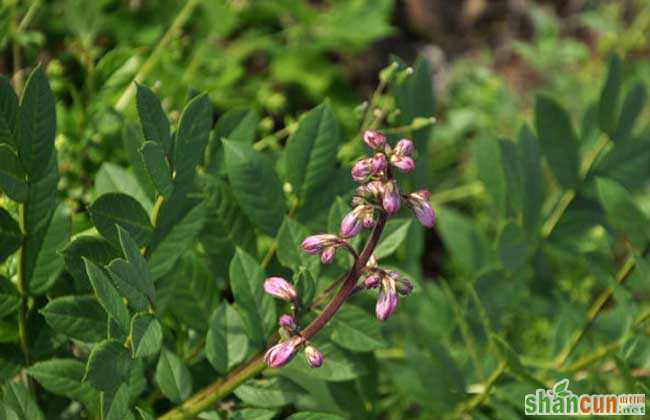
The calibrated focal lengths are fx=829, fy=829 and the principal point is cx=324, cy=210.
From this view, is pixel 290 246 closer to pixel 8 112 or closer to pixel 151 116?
pixel 151 116

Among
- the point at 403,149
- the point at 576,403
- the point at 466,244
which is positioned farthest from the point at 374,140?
the point at 466,244

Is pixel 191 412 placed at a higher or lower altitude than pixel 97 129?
lower

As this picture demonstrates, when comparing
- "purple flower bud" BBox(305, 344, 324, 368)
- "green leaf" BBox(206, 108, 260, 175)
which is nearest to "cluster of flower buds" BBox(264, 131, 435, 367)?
"purple flower bud" BBox(305, 344, 324, 368)

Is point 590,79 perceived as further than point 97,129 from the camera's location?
Yes

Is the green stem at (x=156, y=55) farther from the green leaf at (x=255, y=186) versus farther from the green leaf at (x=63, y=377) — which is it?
the green leaf at (x=63, y=377)

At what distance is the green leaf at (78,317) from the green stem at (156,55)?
77 cm

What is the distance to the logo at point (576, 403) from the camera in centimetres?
137

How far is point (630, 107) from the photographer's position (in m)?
1.56

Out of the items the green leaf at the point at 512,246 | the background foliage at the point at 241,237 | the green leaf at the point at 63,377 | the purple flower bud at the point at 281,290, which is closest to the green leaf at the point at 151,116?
the background foliage at the point at 241,237

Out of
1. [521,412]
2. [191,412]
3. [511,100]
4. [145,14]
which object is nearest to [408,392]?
[521,412]

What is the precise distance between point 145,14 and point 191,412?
1289mm

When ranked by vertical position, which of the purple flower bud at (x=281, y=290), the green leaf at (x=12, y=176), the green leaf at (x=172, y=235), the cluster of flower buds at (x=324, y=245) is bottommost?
the green leaf at (x=172, y=235)

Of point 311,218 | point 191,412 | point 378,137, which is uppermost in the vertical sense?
point 378,137

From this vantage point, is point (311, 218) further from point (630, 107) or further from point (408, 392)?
point (630, 107)
